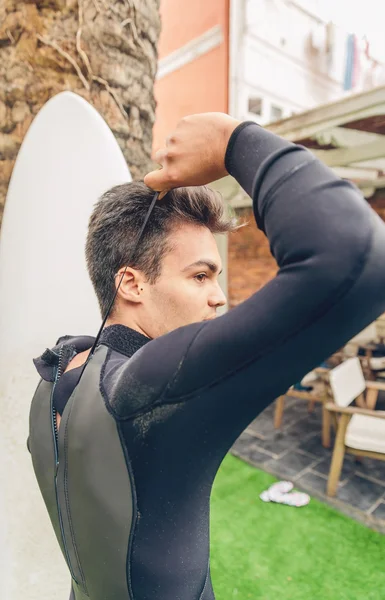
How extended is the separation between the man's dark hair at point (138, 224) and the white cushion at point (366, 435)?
3108 millimetres

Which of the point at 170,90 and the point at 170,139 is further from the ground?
the point at 170,90

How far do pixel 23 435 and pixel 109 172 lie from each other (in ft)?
3.70

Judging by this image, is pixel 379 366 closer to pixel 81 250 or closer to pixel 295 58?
pixel 81 250

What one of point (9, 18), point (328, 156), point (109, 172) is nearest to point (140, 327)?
point (109, 172)

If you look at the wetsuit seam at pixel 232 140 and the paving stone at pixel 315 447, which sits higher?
the wetsuit seam at pixel 232 140

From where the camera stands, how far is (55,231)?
5.28 ft

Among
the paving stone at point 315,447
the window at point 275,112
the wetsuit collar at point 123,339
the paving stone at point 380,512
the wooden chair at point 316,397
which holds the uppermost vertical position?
the window at point 275,112

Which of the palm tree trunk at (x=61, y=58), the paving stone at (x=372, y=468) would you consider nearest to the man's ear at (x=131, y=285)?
the palm tree trunk at (x=61, y=58)

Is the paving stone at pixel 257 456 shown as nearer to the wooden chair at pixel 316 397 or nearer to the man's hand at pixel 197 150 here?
the wooden chair at pixel 316 397

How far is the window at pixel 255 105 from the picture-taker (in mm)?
8824

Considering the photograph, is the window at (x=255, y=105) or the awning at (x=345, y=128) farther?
the window at (x=255, y=105)

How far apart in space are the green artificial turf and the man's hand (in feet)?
8.81

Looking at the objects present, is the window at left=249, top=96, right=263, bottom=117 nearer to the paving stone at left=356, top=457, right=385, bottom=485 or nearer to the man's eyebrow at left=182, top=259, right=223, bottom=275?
the paving stone at left=356, top=457, right=385, bottom=485

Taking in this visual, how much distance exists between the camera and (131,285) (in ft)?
2.92
